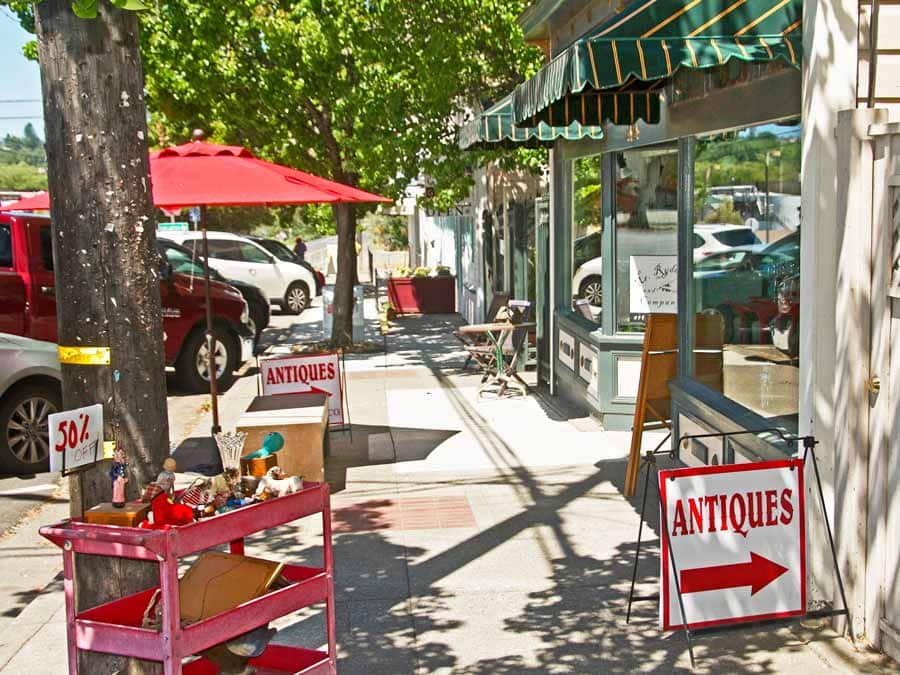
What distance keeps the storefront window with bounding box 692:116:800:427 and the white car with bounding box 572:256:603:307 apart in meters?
3.08

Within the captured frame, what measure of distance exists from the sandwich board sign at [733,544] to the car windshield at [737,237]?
2.04 m

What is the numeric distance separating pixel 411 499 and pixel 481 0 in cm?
827

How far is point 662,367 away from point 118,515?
4.91 meters

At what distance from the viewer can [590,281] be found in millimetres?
11562

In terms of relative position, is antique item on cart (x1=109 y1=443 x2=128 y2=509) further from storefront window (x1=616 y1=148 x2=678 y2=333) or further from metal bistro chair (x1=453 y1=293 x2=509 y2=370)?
metal bistro chair (x1=453 y1=293 x2=509 y2=370)

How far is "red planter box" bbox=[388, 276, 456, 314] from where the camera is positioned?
24.5 meters

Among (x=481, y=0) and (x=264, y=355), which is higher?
(x=481, y=0)

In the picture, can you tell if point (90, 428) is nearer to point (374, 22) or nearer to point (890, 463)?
point (890, 463)

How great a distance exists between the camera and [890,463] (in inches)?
200

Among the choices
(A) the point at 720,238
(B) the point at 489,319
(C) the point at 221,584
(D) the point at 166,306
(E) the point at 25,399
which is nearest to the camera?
(C) the point at 221,584

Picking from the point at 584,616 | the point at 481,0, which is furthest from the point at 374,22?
the point at 584,616

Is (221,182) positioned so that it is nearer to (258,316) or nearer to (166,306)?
(166,306)

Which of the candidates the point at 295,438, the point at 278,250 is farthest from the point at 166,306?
the point at 278,250

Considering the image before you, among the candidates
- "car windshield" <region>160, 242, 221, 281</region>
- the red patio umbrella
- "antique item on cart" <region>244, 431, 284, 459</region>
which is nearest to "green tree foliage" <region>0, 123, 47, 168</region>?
"car windshield" <region>160, 242, 221, 281</region>
